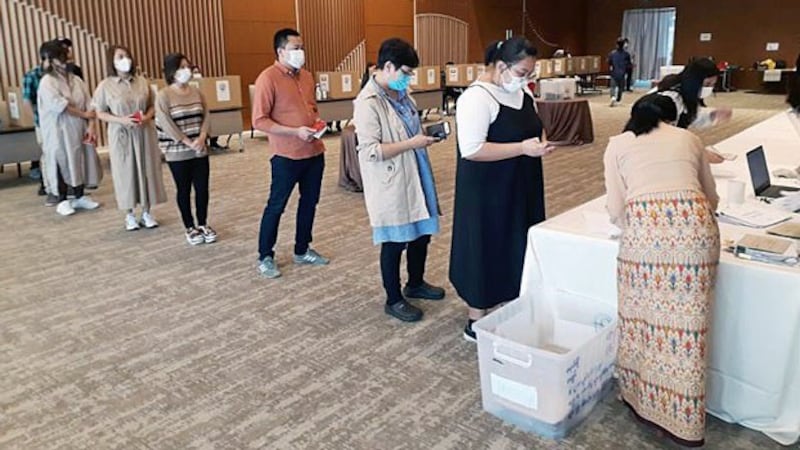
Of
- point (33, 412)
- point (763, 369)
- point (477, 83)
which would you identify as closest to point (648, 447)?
point (763, 369)

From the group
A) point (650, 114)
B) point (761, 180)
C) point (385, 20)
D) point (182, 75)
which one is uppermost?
point (385, 20)

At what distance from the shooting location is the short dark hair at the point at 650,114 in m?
2.09

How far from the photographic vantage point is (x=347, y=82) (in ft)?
33.3

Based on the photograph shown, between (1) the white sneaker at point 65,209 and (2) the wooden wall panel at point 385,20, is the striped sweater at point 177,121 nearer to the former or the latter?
(1) the white sneaker at point 65,209

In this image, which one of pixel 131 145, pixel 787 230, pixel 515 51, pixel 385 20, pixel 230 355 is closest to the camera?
pixel 787 230

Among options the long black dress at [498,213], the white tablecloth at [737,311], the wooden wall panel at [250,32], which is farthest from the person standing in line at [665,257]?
the wooden wall panel at [250,32]

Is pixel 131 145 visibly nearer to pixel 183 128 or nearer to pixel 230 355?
pixel 183 128

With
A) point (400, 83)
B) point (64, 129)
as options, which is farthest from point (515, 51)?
point (64, 129)

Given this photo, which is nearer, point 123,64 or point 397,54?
point 397,54

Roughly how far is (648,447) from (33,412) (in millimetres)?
2246

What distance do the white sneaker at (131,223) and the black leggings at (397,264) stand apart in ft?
→ 8.44

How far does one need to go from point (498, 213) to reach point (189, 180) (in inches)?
102

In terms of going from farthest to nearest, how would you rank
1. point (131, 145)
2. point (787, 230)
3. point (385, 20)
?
point (385, 20)
point (131, 145)
point (787, 230)

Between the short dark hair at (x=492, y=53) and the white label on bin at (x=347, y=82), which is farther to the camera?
the white label on bin at (x=347, y=82)
